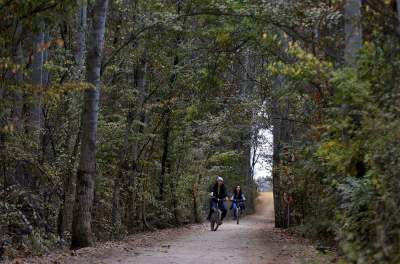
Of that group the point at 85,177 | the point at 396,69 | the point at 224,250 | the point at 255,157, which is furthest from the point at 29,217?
the point at 255,157

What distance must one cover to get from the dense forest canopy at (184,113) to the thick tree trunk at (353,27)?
0.04m

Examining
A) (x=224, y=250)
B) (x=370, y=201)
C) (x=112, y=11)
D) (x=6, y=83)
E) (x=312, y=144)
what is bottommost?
(x=224, y=250)

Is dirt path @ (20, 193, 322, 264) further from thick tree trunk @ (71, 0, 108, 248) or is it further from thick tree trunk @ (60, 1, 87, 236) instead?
thick tree trunk @ (60, 1, 87, 236)

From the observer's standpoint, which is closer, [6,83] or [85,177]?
[6,83]

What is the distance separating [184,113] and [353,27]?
14.8 metres

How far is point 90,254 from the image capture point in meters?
11.1

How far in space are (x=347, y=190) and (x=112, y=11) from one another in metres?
13.7

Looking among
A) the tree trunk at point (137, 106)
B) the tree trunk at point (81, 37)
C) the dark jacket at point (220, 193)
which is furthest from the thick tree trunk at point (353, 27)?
the dark jacket at point (220, 193)

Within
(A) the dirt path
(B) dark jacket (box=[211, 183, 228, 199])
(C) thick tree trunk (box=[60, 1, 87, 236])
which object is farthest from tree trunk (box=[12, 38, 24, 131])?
(B) dark jacket (box=[211, 183, 228, 199])

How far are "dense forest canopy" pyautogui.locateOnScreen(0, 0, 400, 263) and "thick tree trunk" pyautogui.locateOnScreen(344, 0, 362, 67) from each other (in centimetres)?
4

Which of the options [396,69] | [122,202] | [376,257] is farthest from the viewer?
[122,202]

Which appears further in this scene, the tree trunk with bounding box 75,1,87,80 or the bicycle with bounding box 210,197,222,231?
the bicycle with bounding box 210,197,222,231

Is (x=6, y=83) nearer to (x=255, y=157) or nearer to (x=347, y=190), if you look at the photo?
(x=347, y=190)

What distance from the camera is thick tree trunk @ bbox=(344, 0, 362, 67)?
29.9ft
